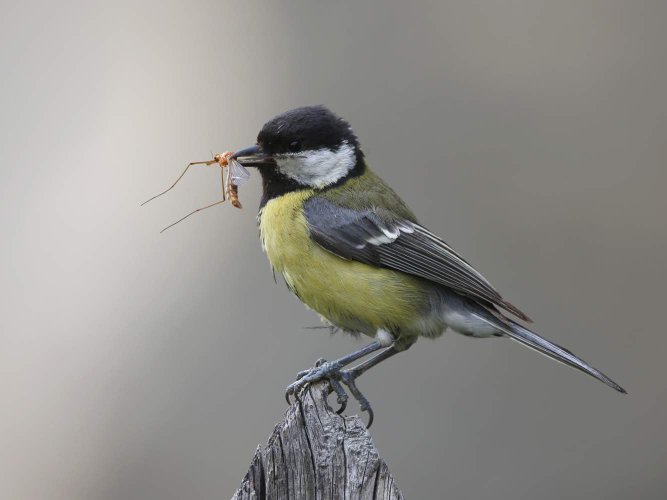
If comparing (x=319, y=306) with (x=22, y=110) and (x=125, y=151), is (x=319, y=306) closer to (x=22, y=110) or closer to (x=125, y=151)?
(x=125, y=151)

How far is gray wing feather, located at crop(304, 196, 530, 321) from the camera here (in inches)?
147

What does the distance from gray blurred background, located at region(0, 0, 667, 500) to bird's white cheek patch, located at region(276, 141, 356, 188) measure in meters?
1.28

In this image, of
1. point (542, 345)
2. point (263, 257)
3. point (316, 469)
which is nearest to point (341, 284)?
point (542, 345)

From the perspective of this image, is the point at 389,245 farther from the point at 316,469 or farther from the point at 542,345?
the point at 316,469

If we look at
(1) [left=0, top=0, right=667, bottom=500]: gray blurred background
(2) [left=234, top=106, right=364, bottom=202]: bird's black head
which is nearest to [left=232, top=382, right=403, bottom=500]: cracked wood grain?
(2) [left=234, top=106, right=364, bottom=202]: bird's black head

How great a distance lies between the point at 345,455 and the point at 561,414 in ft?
8.78

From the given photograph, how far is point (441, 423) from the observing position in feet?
16.3

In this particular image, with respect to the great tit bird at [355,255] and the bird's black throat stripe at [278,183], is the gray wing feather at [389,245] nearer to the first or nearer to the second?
the great tit bird at [355,255]

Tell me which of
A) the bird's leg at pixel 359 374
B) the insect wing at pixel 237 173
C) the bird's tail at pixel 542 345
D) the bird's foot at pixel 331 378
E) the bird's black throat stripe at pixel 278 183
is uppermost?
the insect wing at pixel 237 173

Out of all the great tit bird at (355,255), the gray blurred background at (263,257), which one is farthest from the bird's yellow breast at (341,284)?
the gray blurred background at (263,257)

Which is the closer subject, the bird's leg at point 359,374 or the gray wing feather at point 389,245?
the bird's leg at point 359,374

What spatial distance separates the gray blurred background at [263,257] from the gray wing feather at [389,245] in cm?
128

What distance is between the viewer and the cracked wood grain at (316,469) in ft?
8.48

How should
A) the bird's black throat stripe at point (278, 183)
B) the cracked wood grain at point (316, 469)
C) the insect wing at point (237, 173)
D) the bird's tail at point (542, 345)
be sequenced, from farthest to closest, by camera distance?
the bird's black throat stripe at point (278, 183) < the insect wing at point (237, 173) < the bird's tail at point (542, 345) < the cracked wood grain at point (316, 469)
